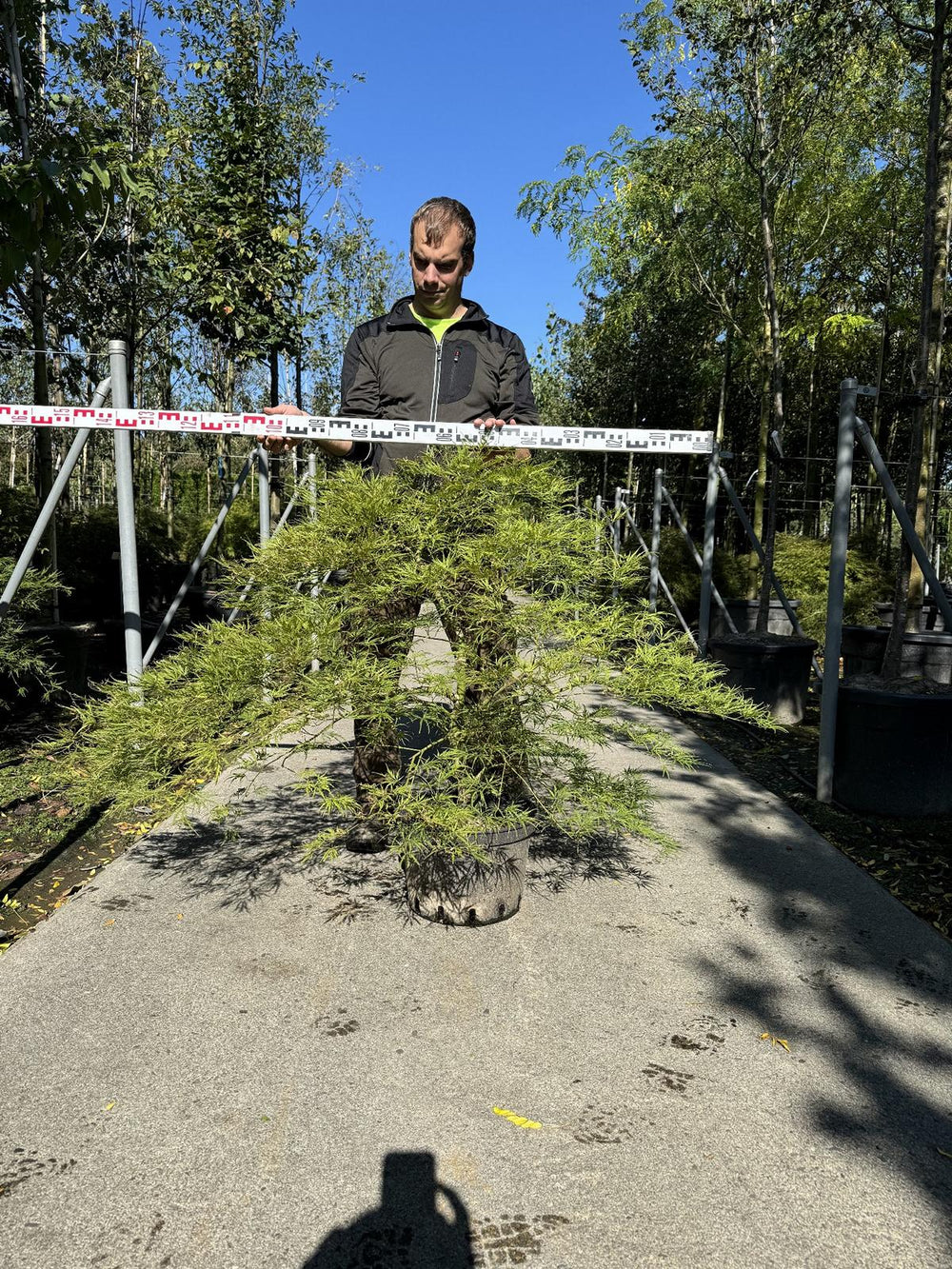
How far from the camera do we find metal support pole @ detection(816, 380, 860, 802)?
4.36 m

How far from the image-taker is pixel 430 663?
2.55 meters

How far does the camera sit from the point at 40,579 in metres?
4.34

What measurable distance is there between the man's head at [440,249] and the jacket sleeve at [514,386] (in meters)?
0.31

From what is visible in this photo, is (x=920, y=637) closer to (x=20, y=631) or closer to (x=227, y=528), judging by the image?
(x=20, y=631)

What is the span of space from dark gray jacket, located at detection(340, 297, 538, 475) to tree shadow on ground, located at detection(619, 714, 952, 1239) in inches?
81.7

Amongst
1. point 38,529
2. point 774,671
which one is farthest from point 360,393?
point 774,671

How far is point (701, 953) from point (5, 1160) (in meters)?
1.96

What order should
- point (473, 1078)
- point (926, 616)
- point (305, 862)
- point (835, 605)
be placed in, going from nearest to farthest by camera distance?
point (473, 1078)
point (305, 862)
point (835, 605)
point (926, 616)

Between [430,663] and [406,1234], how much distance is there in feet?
4.69

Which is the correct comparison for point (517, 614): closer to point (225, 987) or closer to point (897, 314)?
point (225, 987)

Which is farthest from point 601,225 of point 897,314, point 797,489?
point 797,489

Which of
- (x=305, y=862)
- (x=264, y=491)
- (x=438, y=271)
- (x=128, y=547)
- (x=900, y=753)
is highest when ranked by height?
(x=438, y=271)

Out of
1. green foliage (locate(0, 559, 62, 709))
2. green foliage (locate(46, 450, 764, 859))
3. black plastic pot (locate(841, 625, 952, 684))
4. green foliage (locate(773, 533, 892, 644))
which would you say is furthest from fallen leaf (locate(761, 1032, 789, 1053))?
green foliage (locate(773, 533, 892, 644))

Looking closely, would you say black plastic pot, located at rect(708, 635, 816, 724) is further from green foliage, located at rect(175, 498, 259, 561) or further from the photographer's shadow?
green foliage, located at rect(175, 498, 259, 561)
